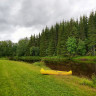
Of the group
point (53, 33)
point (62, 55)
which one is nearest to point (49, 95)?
point (62, 55)

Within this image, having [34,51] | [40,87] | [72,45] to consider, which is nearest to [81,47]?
[72,45]

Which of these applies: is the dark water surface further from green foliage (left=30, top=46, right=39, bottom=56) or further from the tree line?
green foliage (left=30, top=46, right=39, bottom=56)

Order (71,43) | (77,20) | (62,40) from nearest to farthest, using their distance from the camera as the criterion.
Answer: (71,43) → (62,40) → (77,20)

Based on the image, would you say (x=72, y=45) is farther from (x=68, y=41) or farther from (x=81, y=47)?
(x=81, y=47)

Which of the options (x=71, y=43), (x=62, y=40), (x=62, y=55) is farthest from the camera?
(x=62, y=40)

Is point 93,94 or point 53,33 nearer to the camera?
point 93,94

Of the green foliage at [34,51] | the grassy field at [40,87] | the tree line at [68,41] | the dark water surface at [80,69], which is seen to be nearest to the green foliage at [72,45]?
the tree line at [68,41]

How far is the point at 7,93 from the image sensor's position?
5785 millimetres

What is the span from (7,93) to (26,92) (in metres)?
1.33

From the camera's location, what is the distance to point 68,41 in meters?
44.6

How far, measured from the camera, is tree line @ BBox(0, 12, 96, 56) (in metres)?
43.0

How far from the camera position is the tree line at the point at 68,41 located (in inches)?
1692

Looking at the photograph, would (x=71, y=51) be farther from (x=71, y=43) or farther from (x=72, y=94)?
(x=72, y=94)

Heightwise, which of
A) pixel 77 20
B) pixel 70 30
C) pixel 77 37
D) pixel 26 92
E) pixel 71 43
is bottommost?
pixel 26 92
